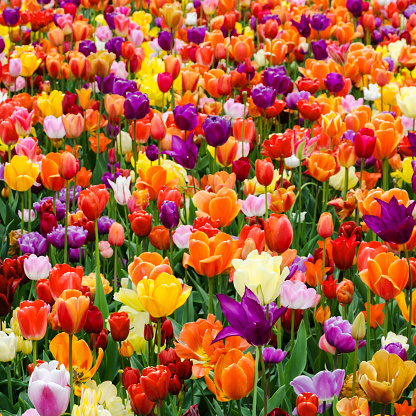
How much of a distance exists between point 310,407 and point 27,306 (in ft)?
2.63

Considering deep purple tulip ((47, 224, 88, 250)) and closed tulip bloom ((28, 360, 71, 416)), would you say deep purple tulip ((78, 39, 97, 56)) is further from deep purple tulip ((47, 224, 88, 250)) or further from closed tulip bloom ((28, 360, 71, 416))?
closed tulip bloom ((28, 360, 71, 416))

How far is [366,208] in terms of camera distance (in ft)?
7.56

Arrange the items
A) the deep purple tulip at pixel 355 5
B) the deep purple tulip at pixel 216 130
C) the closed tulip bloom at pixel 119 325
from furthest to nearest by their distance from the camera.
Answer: the deep purple tulip at pixel 355 5
the deep purple tulip at pixel 216 130
the closed tulip bloom at pixel 119 325

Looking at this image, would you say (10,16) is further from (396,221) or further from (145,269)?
(396,221)

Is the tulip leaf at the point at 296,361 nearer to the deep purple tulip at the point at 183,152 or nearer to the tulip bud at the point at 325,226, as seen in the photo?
the tulip bud at the point at 325,226

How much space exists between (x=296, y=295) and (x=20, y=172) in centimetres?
136

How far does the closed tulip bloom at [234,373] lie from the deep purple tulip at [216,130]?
1.53 metres

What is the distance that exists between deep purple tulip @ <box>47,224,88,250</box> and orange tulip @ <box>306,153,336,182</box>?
3.56ft

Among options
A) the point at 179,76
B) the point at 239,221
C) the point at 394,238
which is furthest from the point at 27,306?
the point at 179,76

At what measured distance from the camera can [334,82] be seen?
3992 mm

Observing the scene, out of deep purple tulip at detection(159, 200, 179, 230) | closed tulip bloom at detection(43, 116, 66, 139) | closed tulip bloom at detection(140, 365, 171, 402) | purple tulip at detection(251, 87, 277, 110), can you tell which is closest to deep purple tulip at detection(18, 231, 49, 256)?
deep purple tulip at detection(159, 200, 179, 230)

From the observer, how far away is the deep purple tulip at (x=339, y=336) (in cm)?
180

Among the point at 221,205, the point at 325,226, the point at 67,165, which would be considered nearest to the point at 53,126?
the point at 67,165

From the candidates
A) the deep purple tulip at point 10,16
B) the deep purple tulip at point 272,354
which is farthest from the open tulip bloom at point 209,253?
the deep purple tulip at point 10,16
